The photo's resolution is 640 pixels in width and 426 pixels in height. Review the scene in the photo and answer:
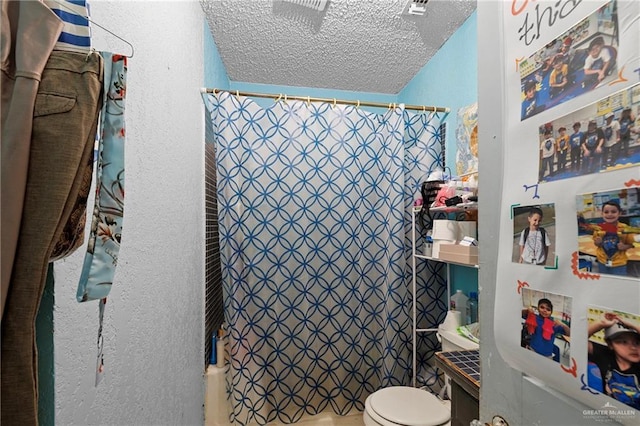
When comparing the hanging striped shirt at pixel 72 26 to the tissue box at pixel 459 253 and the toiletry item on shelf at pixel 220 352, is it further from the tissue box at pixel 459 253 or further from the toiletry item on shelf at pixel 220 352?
the toiletry item on shelf at pixel 220 352

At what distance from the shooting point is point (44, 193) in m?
0.31

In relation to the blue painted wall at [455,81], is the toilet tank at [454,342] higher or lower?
lower

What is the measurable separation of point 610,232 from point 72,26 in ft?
2.32

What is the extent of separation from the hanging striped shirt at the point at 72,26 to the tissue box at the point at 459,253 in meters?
1.35

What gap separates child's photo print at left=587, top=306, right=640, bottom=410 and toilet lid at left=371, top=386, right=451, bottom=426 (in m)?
1.07

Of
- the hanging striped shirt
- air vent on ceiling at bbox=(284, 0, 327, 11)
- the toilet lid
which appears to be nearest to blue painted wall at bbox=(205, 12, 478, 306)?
air vent on ceiling at bbox=(284, 0, 327, 11)

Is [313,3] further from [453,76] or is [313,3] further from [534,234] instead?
[534,234]

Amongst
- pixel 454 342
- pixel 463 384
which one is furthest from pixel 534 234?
pixel 454 342

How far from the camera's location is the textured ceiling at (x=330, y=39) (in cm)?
161

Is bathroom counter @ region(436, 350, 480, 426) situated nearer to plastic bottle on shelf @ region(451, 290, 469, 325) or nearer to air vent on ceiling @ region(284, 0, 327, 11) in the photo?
plastic bottle on shelf @ region(451, 290, 469, 325)

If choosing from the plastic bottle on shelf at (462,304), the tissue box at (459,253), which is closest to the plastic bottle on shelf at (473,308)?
the plastic bottle on shelf at (462,304)

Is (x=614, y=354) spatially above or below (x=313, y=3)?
below

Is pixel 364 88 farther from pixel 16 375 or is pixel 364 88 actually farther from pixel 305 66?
pixel 16 375

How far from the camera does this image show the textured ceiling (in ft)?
5.28
